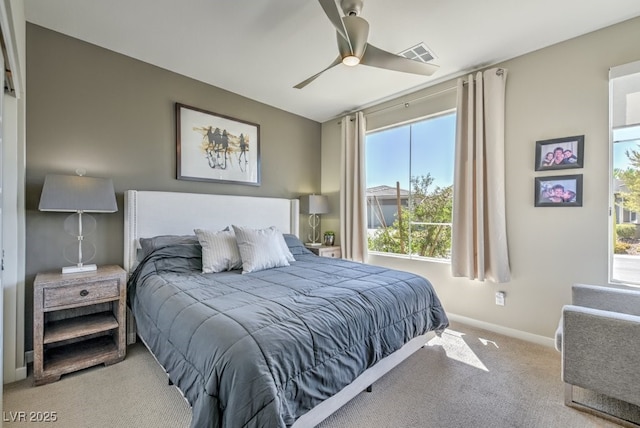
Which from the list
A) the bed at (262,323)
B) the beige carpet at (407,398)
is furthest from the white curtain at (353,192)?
the beige carpet at (407,398)

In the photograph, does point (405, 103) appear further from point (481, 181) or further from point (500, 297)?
point (500, 297)

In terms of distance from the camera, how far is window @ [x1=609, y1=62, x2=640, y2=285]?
2348 mm

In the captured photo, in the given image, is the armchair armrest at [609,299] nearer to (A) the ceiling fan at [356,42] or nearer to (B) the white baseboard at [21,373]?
(A) the ceiling fan at [356,42]

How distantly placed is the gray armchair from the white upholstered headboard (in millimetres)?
3172

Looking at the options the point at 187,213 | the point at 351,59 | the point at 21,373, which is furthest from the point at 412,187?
A: the point at 21,373

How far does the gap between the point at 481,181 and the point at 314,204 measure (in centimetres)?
223

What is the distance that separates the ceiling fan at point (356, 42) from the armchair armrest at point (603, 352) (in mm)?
2112

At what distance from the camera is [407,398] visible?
192 centimetres

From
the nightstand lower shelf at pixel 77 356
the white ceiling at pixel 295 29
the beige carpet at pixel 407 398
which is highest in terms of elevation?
the white ceiling at pixel 295 29

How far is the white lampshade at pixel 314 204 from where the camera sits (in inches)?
169

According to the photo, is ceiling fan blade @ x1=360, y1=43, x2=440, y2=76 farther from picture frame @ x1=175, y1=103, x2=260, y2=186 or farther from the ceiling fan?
picture frame @ x1=175, y1=103, x2=260, y2=186

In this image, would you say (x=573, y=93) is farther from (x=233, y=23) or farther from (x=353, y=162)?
(x=233, y=23)

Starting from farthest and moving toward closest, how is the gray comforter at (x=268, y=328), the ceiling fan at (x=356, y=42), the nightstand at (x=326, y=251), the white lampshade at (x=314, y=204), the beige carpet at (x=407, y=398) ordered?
1. the white lampshade at (x=314, y=204)
2. the nightstand at (x=326, y=251)
3. the ceiling fan at (x=356, y=42)
4. the beige carpet at (x=407, y=398)
5. the gray comforter at (x=268, y=328)

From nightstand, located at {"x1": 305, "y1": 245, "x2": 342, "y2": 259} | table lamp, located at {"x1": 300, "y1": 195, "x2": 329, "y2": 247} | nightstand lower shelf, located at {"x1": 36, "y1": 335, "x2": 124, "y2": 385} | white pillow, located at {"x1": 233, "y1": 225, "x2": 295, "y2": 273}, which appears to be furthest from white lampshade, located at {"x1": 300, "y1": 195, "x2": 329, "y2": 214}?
nightstand lower shelf, located at {"x1": 36, "y1": 335, "x2": 124, "y2": 385}
